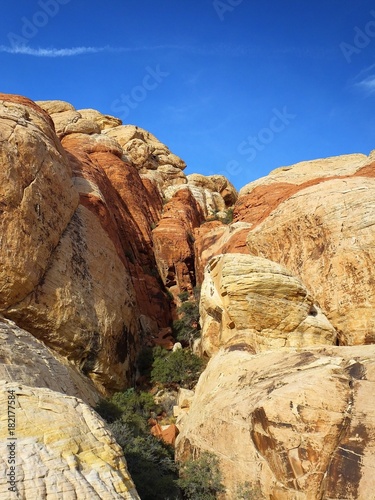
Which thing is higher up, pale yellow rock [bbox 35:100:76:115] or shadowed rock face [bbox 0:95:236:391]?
pale yellow rock [bbox 35:100:76:115]

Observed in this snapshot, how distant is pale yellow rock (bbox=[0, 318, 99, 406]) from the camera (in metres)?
11.3

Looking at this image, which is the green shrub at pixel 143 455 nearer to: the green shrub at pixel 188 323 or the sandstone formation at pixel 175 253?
the green shrub at pixel 188 323

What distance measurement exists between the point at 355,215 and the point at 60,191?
15902 millimetres

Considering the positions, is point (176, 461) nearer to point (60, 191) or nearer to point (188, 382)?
point (188, 382)

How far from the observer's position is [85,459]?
795 cm

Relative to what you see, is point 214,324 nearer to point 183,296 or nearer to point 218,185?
point 183,296

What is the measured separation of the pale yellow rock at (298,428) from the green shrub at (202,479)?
259 millimetres

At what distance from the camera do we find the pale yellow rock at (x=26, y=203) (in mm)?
18562

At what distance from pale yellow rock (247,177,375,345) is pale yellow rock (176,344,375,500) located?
4005 millimetres

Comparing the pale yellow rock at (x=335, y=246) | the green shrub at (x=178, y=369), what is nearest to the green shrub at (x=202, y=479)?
the pale yellow rock at (x=335, y=246)

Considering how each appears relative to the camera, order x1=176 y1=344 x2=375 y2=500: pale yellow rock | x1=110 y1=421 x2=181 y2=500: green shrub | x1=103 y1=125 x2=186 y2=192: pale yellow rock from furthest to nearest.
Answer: x1=103 y1=125 x2=186 y2=192: pale yellow rock < x1=110 y1=421 x2=181 y2=500: green shrub < x1=176 y1=344 x2=375 y2=500: pale yellow rock

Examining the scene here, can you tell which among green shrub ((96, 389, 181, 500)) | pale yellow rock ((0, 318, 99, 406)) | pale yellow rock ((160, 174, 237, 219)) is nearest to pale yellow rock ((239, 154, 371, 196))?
pale yellow rock ((160, 174, 237, 219))

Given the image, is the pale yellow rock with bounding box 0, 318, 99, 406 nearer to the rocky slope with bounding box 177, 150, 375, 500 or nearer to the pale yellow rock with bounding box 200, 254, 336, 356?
the rocky slope with bounding box 177, 150, 375, 500

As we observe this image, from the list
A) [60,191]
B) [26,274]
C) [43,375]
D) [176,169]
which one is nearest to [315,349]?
[43,375]
